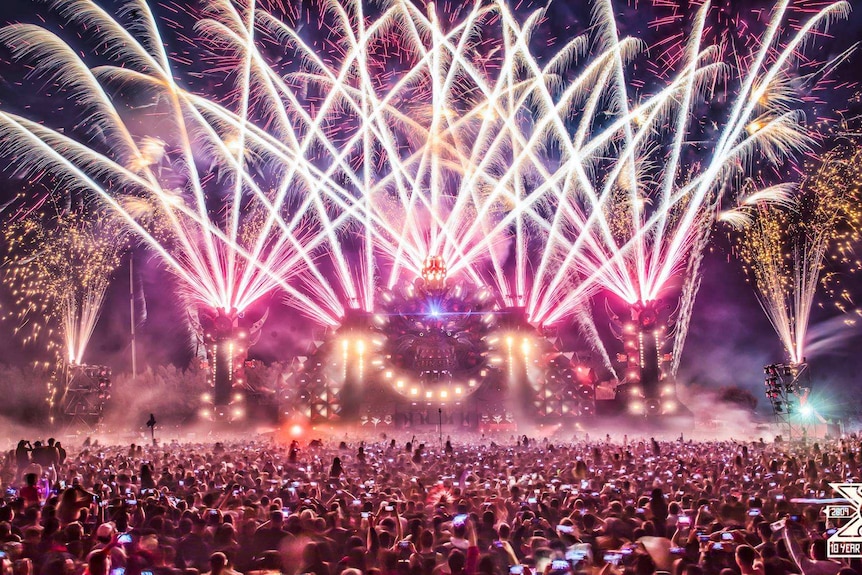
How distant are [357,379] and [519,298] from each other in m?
12.0

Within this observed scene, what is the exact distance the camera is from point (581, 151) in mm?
34688

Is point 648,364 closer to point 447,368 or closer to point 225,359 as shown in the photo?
point 447,368

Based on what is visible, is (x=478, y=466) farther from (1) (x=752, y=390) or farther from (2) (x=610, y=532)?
(1) (x=752, y=390)

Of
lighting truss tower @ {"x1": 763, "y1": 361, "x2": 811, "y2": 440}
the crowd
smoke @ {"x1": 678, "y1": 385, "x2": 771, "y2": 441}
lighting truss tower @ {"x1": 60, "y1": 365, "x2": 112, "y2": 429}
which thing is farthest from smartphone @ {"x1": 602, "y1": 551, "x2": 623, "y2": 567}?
lighting truss tower @ {"x1": 60, "y1": 365, "x2": 112, "y2": 429}

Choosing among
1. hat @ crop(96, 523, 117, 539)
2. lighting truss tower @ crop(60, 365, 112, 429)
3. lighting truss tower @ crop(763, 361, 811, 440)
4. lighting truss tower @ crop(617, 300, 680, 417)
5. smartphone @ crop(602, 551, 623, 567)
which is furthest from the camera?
lighting truss tower @ crop(617, 300, 680, 417)

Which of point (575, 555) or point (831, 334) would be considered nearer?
point (575, 555)

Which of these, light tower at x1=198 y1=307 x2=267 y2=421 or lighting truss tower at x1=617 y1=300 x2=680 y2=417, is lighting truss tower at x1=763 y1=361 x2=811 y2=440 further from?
light tower at x1=198 y1=307 x2=267 y2=421

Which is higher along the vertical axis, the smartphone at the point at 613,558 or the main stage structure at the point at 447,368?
the main stage structure at the point at 447,368

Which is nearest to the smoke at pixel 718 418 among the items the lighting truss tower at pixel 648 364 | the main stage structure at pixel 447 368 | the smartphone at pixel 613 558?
the lighting truss tower at pixel 648 364

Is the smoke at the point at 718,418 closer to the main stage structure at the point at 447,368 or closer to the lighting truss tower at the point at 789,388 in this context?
the lighting truss tower at the point at 789,388

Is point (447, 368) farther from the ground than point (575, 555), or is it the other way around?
point (447, 368)

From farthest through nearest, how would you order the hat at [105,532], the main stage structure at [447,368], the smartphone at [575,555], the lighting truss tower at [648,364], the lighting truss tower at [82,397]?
1. the main stage structure at [447,368]
2. the lighting truss tower at [648,364]
3. the lighting truss tower at [82,397]
4. the hat at [105,532]
5. the smartphone at [575,555]

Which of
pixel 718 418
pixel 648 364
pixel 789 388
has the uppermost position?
pixel 648 364

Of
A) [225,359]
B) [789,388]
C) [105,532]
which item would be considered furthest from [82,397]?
[789,388]
